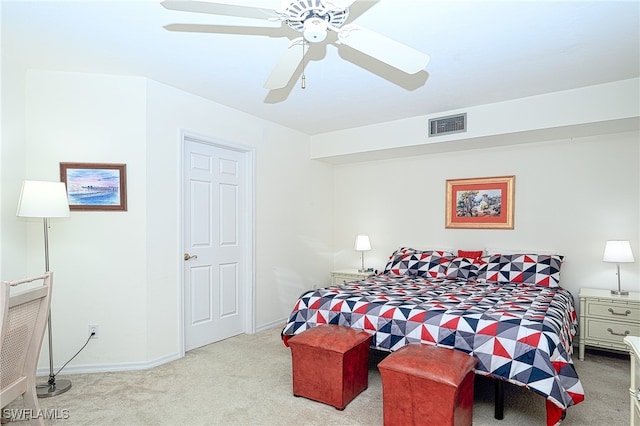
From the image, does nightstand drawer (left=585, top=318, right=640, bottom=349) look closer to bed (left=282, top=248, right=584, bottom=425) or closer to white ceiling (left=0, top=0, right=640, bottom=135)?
bed (left=282, top=248, right=584, bottom=425)

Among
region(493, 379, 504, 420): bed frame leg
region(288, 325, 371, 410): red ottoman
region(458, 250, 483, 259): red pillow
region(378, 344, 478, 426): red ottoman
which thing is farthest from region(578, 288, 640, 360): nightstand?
region(288, 325, 371, 410): red ottoman

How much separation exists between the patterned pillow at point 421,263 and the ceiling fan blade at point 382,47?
2.64 metres

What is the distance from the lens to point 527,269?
12.0 ft

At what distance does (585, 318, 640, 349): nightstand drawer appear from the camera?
3.16m

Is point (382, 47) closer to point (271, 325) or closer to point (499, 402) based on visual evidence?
point (499, 402)

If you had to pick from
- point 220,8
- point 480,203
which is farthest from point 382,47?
point 480,203

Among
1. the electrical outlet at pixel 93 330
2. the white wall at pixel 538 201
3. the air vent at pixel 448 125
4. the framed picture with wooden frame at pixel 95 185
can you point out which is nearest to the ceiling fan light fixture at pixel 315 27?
the framed picture with wooden frame at pixel 95 185

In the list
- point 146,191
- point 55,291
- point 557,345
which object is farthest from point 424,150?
point 55,291

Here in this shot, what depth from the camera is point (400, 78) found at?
3057 mm

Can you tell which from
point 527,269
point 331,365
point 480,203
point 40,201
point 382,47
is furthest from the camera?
point 480,203

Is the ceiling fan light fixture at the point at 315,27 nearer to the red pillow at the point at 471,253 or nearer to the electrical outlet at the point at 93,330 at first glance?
the electrical outlet at the point at 93,330

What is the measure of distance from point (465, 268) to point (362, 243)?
52.0 inches

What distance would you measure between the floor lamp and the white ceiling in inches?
38.2

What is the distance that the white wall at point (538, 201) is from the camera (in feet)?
11.8
